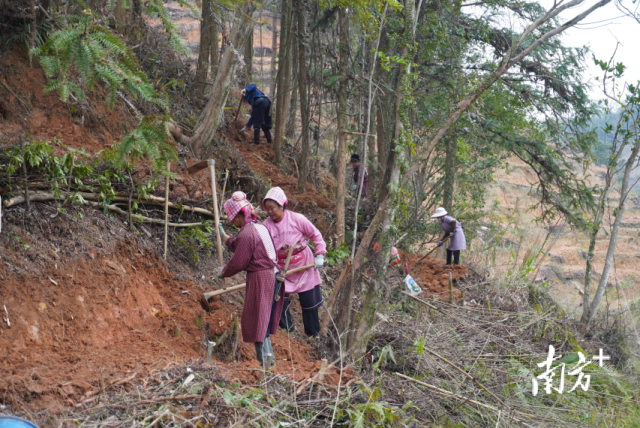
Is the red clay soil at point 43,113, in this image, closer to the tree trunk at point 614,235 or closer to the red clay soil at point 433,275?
the red clay soil at point 433,275

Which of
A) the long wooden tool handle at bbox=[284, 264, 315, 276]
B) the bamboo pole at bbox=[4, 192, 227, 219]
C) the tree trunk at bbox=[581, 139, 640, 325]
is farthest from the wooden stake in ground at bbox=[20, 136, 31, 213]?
the tree trunk at bbox=[581, 139, 640, 325]

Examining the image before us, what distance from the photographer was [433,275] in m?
9.11

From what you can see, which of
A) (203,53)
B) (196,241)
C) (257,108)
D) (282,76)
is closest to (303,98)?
(282,76)

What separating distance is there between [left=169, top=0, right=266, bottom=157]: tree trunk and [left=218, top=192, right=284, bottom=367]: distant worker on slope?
2764mm

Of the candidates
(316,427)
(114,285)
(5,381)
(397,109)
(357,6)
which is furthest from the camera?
(357,6)

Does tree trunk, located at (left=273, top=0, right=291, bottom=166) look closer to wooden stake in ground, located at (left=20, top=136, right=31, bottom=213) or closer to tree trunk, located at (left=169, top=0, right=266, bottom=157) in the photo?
tree trunk, located at (left=169, top=0, right=266, bottom=157)

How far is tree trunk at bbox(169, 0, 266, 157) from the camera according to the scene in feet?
22.0

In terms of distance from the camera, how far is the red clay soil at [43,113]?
18.9ft

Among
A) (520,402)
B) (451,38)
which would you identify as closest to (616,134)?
(451,38)

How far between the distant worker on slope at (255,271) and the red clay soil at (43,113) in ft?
7.72

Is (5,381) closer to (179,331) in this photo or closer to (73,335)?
(73,335)

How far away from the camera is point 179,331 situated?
15.5ft

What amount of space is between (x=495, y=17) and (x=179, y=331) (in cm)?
816

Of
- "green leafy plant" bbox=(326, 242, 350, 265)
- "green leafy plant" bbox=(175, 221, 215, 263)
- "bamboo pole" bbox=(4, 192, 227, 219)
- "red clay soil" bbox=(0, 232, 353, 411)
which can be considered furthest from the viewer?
"green leafy plant" bbox=(326, 242, 350, 265)
